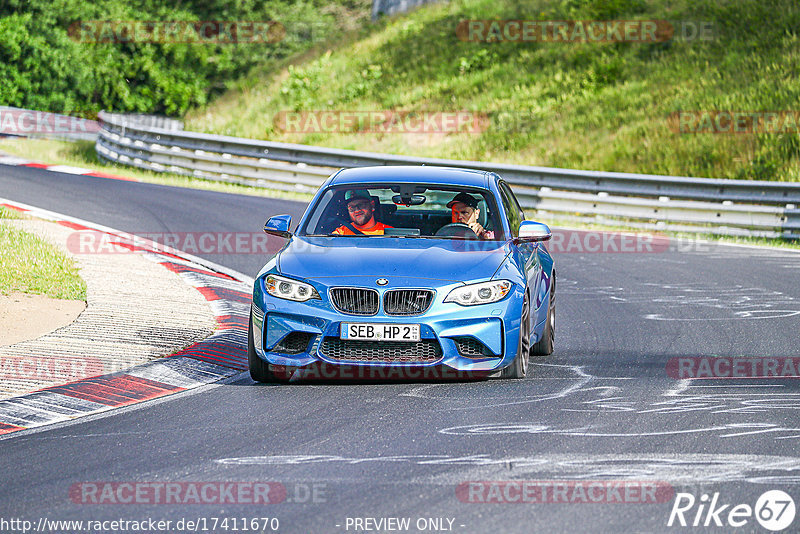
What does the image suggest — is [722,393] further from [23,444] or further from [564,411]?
[23,444]

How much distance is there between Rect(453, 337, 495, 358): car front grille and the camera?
8.00 m

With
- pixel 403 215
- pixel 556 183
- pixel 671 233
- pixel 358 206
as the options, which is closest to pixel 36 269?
pixel 358 206

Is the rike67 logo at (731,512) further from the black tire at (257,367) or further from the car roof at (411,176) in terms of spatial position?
the car roof at (411,176)

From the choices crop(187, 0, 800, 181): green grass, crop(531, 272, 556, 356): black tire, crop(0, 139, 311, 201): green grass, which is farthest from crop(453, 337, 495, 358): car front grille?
crop(187, 0, 800, 181): green grass

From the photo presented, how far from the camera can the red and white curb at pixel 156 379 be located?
7453 mm

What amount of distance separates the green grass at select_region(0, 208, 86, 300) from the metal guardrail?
9.50m

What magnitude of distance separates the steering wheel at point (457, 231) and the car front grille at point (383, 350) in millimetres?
1410

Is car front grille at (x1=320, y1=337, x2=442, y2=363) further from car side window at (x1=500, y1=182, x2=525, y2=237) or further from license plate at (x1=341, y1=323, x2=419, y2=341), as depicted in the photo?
car side window at (x1=500, y1=182, x2=525, y2=237)

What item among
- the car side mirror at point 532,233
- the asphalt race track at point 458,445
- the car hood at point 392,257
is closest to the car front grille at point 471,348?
the asphalt race track at point 458,445

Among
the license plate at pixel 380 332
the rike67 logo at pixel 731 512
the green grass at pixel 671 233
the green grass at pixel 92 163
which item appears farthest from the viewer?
the green grass at pixel 92 163

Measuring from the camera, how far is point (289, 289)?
8.16 meters

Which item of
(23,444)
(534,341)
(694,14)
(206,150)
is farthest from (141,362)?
(694,14)

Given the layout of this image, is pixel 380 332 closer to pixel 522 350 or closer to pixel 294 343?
pixel 294 343

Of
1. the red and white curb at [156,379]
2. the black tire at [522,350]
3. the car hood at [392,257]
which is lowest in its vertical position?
the red and white curb at [156,379]
